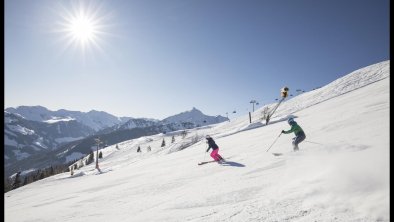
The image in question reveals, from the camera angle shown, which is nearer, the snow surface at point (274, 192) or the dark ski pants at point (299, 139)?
the snow surface at point (274, 192)

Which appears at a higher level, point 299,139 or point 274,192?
point 299,139

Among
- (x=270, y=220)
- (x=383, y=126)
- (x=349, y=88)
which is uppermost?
(x=349, y=88)

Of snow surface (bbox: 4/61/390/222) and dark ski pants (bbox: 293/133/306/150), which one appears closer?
snow surface (bbox: 4/61/390/222)

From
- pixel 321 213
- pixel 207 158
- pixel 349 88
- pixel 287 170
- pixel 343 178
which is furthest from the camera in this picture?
pixel 349 88

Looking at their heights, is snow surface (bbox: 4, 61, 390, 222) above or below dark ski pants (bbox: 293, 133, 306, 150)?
below

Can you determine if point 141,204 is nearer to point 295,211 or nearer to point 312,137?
point 295,211

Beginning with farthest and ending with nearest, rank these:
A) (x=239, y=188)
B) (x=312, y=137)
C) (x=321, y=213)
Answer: (x=312, y=137) < (x=239, y=188) < (x=321, y=213)

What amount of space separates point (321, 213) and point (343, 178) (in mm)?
1821

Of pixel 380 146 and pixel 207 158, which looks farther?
pixel 207 158

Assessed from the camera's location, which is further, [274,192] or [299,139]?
[299,139]

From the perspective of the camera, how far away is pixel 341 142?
13.3 metres

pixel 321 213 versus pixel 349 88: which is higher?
pixel 349 88

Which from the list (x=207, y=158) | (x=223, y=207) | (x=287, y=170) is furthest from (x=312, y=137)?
(x=223, y=207)

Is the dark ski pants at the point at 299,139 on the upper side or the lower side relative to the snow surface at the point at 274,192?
upper
